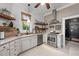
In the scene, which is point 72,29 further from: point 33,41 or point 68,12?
point 33,41

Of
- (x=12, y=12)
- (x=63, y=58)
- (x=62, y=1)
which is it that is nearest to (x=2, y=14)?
(x=12, y=12)

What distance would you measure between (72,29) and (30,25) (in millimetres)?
806

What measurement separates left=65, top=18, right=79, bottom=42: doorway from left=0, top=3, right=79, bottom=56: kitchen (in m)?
0.10

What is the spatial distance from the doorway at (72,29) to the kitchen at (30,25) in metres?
0.10

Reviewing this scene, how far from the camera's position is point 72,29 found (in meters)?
1.98

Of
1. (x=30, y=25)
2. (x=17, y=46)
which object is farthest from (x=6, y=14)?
(x=17, y=46)

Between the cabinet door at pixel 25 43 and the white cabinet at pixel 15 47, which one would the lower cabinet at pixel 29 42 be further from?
the white cabinet at pixel 15 47

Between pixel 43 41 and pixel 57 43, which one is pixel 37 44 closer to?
pixel 43 41

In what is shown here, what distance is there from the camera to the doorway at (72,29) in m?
1.94

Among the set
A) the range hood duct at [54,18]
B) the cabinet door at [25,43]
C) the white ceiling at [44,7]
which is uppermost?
the white ceiling at [44,7]

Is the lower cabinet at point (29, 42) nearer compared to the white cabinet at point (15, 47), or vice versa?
the white cabinet at point (15, 47)

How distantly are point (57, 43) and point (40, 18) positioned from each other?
62 cm

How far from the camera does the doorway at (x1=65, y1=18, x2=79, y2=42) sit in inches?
76.4


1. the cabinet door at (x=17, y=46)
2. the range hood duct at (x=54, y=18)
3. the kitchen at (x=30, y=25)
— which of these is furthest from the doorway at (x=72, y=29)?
the cabinet door at (x=17, y=46)
